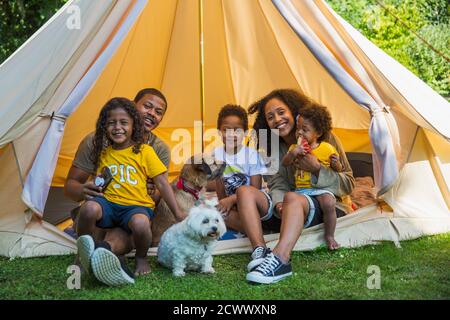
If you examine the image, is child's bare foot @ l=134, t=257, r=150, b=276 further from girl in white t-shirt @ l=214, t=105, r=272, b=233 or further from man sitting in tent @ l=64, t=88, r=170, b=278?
girl in white t-shirt @ l=214, t=105, r=272, b=233

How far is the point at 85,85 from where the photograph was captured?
11.3ft

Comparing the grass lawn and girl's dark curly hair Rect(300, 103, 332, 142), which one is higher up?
girl's dark curly hair Rect(300, 103, 332, 142)

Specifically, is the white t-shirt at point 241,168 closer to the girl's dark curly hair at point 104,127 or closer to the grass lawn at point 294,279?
the grass lawn at point 294,279

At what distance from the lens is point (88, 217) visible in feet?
10.5

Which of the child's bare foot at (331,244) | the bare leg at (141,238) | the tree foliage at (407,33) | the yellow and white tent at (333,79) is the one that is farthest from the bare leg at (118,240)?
the tree foliage at (407,33)

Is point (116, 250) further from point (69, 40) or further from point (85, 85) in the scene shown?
point (69, 40)

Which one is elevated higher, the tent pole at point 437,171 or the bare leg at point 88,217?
the tent pole at point 437,171

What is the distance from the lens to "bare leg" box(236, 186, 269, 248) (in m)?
3.34

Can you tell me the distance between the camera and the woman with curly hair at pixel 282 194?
312cm

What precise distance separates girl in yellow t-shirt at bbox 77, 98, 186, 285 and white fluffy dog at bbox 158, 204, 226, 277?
0.36ft

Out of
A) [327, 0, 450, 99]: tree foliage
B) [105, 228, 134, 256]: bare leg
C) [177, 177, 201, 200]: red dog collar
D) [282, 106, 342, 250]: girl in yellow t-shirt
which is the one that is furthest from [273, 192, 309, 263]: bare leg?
[327, 0, 450, 99]: tree foliage

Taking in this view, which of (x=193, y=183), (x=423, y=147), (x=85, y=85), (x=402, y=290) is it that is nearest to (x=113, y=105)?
(x=85, y=85)
